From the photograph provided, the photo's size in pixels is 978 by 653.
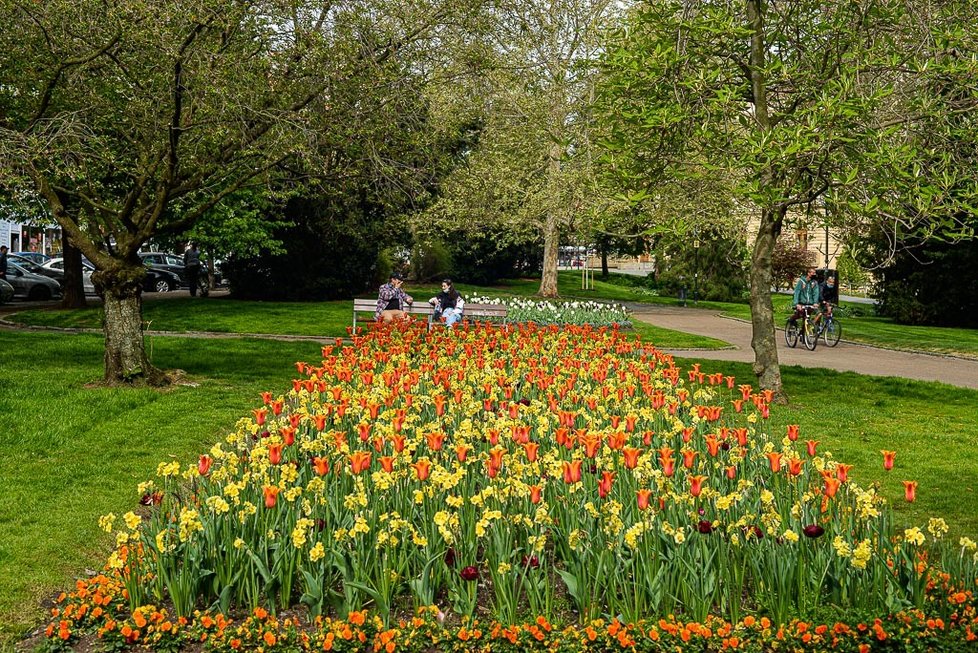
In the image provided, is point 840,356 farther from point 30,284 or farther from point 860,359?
point 30,284

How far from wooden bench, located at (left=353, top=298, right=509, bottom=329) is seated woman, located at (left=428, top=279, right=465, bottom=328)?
833 millimetres

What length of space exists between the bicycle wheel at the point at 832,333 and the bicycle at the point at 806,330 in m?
0.45

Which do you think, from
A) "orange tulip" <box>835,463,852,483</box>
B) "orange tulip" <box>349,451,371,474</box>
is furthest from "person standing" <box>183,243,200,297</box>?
"orange tulip" <box>835,463,852,483</box>

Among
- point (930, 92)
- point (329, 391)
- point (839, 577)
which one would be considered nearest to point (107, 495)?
point (329, 391)

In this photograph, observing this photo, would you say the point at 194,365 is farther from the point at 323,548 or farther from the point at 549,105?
the point at 549,105

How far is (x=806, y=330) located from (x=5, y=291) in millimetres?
22627

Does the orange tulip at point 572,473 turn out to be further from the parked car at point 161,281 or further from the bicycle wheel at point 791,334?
the parked car at point 161,281

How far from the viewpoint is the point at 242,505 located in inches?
221

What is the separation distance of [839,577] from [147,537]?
3525 mm

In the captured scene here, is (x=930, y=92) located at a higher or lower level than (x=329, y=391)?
higher

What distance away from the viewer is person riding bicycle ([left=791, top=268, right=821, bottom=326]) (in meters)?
20.3

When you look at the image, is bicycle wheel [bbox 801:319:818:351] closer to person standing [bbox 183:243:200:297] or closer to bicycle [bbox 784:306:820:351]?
bicycle [bbox 784:306:820:351]

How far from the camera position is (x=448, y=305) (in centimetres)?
1864

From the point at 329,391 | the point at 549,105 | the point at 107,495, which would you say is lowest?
the point at 107,495
